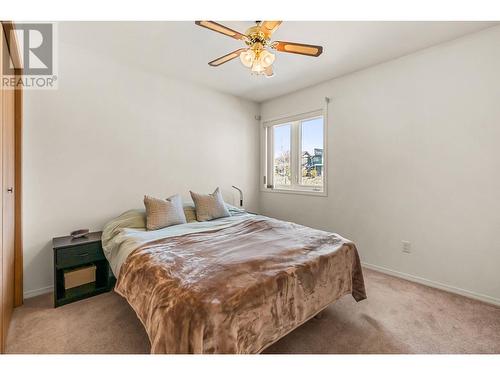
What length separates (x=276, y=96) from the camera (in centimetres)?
404

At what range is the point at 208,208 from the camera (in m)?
3.01

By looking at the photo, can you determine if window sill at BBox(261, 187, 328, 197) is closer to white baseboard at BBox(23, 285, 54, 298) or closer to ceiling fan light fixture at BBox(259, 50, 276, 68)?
ceiling fan light fixture at BBox(259, 50, 276, 68)

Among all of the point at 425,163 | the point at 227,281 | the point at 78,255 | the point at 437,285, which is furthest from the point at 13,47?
the point at 437,285

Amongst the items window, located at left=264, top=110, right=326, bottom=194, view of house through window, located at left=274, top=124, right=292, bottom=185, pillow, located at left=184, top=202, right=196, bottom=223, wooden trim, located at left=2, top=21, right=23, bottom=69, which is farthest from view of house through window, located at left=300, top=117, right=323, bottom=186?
wooden trim, located at left=2, top=21, right=23, bottom=69

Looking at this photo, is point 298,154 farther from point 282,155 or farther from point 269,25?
point 269,25

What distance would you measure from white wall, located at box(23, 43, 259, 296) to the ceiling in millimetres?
280

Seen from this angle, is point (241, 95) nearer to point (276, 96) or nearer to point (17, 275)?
point (276, 96)

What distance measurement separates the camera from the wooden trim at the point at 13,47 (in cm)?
167

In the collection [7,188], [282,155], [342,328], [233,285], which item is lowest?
[342,328]

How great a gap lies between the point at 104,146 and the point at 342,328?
9.91 feet

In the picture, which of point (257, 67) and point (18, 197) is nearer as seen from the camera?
point (257, 67)

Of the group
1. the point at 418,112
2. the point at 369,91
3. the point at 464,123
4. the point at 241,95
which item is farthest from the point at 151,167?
the point at 464,123

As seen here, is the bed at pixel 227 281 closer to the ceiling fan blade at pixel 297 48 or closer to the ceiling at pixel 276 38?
the ceiling fan blade at pixel 297 48

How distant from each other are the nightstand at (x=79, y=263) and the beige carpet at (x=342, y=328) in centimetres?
9
